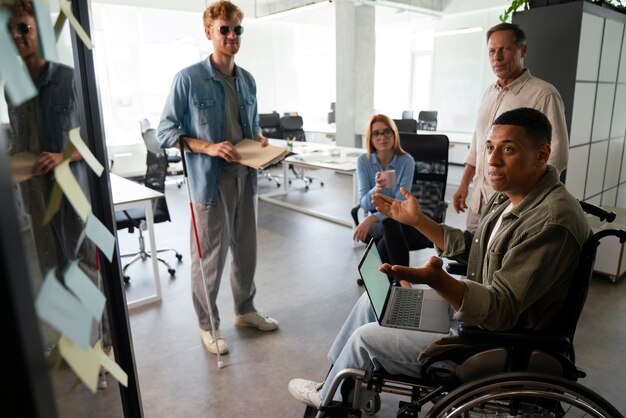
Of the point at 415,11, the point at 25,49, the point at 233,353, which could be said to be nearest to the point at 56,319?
the point at 25,49

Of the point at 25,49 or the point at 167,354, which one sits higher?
the point at 25,49

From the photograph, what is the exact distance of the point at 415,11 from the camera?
27.8ft

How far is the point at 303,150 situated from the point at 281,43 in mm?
4637

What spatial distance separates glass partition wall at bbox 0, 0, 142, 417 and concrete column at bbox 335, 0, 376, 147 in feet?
23.7

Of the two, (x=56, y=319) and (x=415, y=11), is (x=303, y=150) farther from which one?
(x=56, y=319)

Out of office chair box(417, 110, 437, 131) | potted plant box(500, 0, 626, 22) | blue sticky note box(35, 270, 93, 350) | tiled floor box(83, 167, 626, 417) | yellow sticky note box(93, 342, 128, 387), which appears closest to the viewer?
blue sticky note box(35, 270, 93, 350)

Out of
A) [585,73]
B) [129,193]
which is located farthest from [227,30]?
[585,73]

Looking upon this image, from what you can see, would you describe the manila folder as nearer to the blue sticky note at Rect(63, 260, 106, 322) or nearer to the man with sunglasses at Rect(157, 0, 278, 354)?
the man with sunglasses at Rect(157, 0, 278, 354)

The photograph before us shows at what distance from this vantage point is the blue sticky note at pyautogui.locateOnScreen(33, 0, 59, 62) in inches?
21.5

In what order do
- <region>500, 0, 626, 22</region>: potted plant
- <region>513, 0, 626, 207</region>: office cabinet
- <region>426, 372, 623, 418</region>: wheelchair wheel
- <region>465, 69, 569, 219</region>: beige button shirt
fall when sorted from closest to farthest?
<region>426, 372, 623, 418</region>: wheelchair wheel
<region>465, 69, 569, 219</region>: beige button shirt
<region>513, 0, 626, 207</region>: office cabinet
<region>500, 0, 626, 22</region>: potted plant

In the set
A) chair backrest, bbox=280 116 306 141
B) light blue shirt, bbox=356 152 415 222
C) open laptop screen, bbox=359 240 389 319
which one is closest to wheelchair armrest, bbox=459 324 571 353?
open laptop screen, bbox=359 240 389 319

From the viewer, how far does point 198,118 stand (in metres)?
2.46

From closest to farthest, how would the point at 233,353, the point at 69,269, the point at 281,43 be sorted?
1. the point at 69,269
2. the point at 233,353
3. the point at 281,43

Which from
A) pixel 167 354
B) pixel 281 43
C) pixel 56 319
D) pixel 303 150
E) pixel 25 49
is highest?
pixel 281 43
